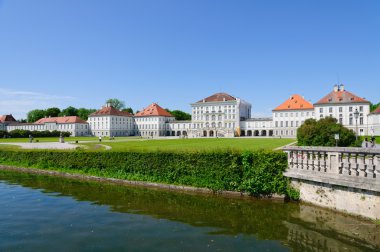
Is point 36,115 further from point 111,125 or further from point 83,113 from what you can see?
point 111,125

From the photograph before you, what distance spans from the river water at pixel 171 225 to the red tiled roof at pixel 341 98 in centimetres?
7497

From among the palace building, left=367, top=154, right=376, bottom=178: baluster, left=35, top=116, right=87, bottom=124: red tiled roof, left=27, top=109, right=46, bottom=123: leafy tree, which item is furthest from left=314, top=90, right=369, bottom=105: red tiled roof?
left=27, top=109, right=46, bottom=123: leafy tree

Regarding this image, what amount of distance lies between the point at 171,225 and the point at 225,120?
9175cm

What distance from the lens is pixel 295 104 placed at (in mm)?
91438

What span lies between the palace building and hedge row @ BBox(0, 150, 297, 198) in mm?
68069

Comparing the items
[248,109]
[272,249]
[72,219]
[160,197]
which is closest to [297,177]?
[272,249]

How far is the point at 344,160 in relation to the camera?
9.82m

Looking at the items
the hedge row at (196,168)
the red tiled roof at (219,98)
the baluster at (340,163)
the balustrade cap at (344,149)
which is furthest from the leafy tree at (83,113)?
the baluster at (340,163)

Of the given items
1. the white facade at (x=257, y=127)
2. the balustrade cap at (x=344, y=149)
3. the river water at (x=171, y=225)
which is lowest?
the river water at (x=171, y=225)

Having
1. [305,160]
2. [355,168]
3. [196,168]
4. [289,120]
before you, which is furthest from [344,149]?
[289,120]

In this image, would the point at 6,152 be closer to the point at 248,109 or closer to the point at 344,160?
the point at 344,160

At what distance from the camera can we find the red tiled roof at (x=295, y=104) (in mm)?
89562

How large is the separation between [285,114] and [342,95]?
1744cm

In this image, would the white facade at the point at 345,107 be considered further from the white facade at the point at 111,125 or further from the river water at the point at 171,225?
the river water at the point at 171,225
